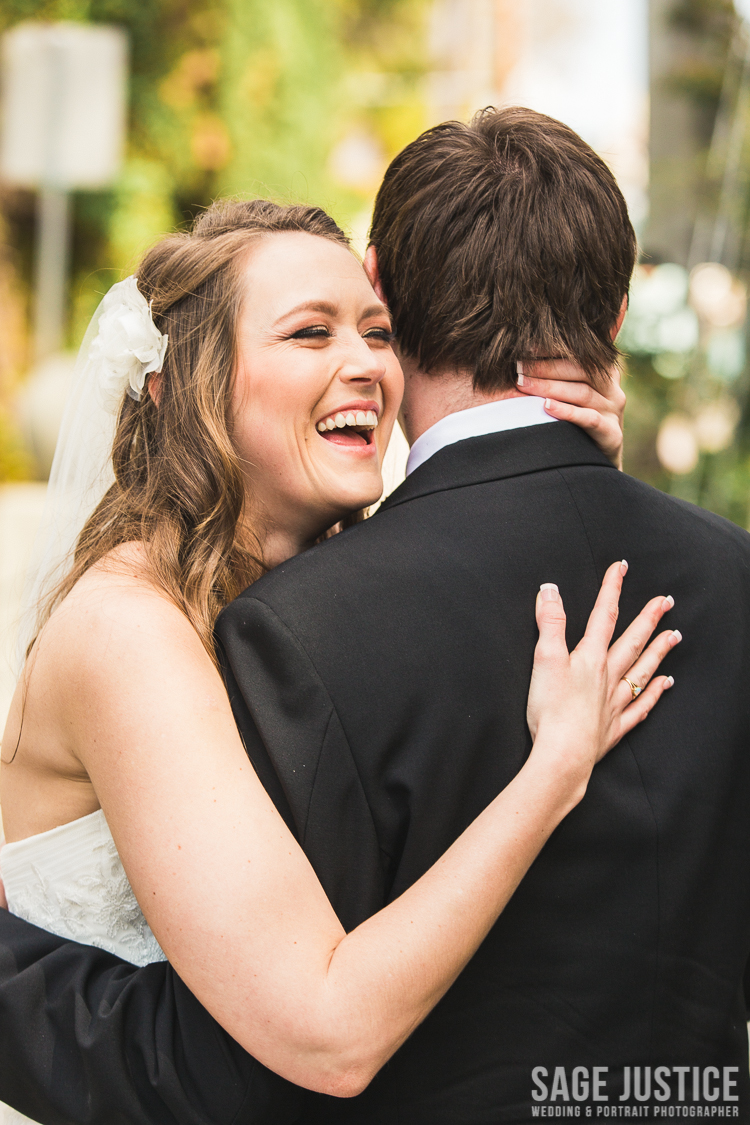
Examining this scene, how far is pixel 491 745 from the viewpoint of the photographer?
156 cm

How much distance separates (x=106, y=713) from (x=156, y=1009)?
0.49 m

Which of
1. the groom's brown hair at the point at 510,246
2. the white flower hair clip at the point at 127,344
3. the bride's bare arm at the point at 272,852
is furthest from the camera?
the white flower hair clip at the point at 127,344

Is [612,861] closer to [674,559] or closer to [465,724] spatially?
[465,724]

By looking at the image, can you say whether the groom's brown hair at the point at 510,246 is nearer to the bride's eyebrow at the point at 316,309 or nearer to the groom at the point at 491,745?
the groom at the point at 491,745

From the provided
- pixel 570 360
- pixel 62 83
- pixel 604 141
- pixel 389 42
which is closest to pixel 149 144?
pixel 62 83

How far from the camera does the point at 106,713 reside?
1532mm

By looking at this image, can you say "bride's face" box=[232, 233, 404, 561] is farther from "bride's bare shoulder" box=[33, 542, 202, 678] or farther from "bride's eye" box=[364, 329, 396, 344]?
"bride's bare shoulder" box=[33, 542, 202, 678]

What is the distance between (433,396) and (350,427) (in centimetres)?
24

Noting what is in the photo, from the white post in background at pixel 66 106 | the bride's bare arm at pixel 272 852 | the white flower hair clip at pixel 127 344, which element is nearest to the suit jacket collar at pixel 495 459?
the bride's bare arm at pixel 272 852

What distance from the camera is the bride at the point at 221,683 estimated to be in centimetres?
138

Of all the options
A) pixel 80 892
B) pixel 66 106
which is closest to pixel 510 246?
pixel 80 892

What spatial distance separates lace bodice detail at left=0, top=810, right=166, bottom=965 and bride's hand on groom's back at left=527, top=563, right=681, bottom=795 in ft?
2.94

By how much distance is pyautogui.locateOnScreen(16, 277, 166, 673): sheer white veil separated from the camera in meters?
2.09

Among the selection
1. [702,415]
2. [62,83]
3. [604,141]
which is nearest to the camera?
[702,415]
